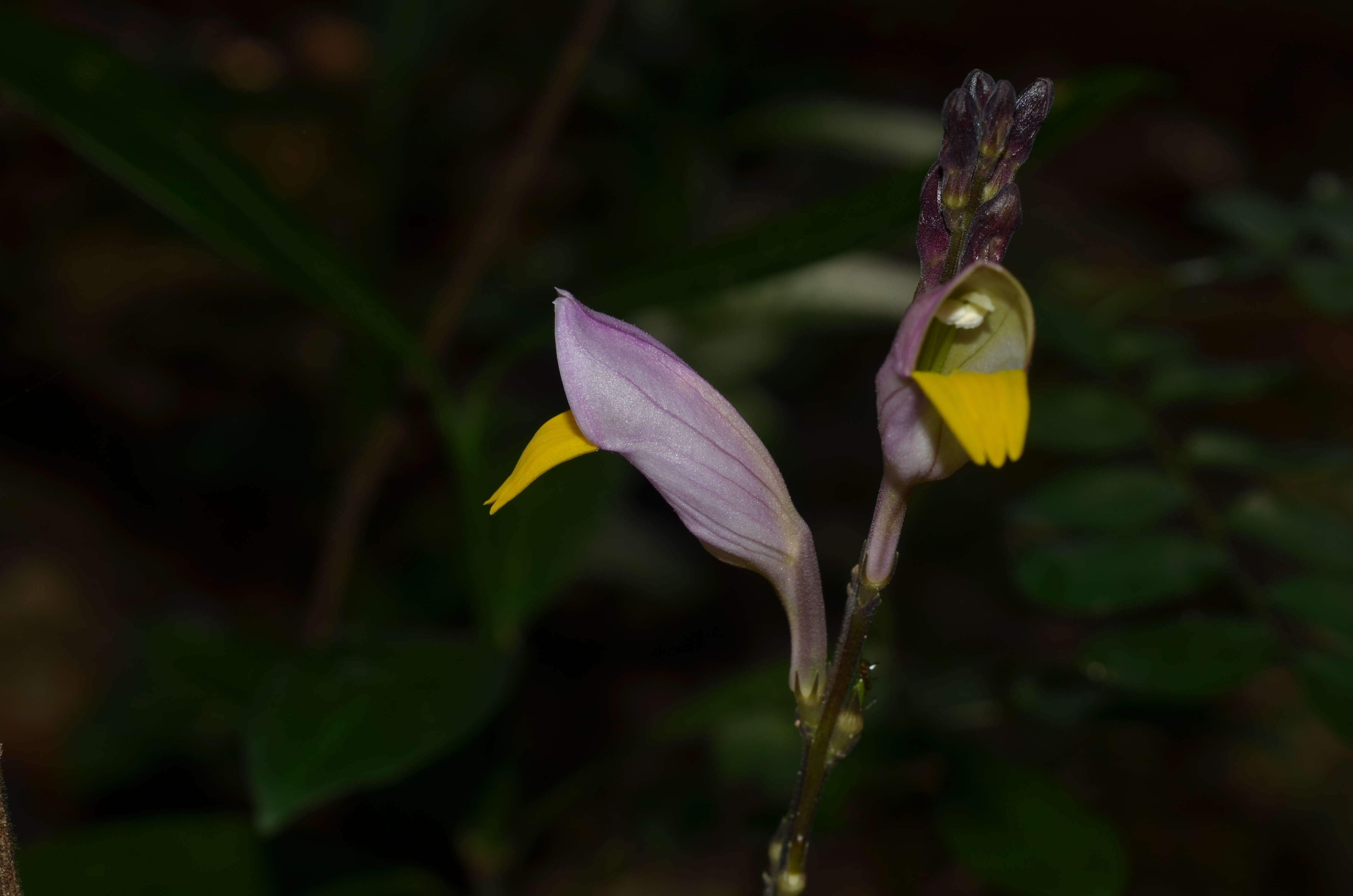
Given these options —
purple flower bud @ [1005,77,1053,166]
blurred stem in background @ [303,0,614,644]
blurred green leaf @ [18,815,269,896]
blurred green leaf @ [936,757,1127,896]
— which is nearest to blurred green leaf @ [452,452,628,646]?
blurred stem in background @ [303,0,614,644]

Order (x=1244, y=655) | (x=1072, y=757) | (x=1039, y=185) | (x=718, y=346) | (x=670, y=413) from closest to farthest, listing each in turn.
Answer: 1. (x=670, y=413)
2. (x=1244, y=655)
3. (x=1072, y=757)
4. (x=718, y=346)
5. (x=1039, y=185)

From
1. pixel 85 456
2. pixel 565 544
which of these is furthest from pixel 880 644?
pixel 85 456

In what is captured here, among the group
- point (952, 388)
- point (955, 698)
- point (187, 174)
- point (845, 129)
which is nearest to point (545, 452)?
point (952, 388)

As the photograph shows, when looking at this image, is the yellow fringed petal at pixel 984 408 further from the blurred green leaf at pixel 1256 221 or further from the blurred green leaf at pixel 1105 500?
the blurred green leaf at pixel 1256 221

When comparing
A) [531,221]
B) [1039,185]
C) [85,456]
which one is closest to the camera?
[85,456]

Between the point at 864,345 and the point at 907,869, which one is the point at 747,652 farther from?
the point at 864,345

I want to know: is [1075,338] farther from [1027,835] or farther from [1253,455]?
[1027,835]

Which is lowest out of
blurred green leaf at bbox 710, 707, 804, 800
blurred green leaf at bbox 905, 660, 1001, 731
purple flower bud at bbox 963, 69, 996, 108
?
blurred green leaf at bbox 710, 707, 804, 800

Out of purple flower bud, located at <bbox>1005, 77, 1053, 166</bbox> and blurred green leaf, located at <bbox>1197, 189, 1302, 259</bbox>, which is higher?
blurred green leaf, located at <bbox>1197, 189, 1302, 259</bbox>

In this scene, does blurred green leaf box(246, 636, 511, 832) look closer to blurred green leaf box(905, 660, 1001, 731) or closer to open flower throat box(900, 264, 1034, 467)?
blurred green leaf box(905, 660, 1001, 731)
